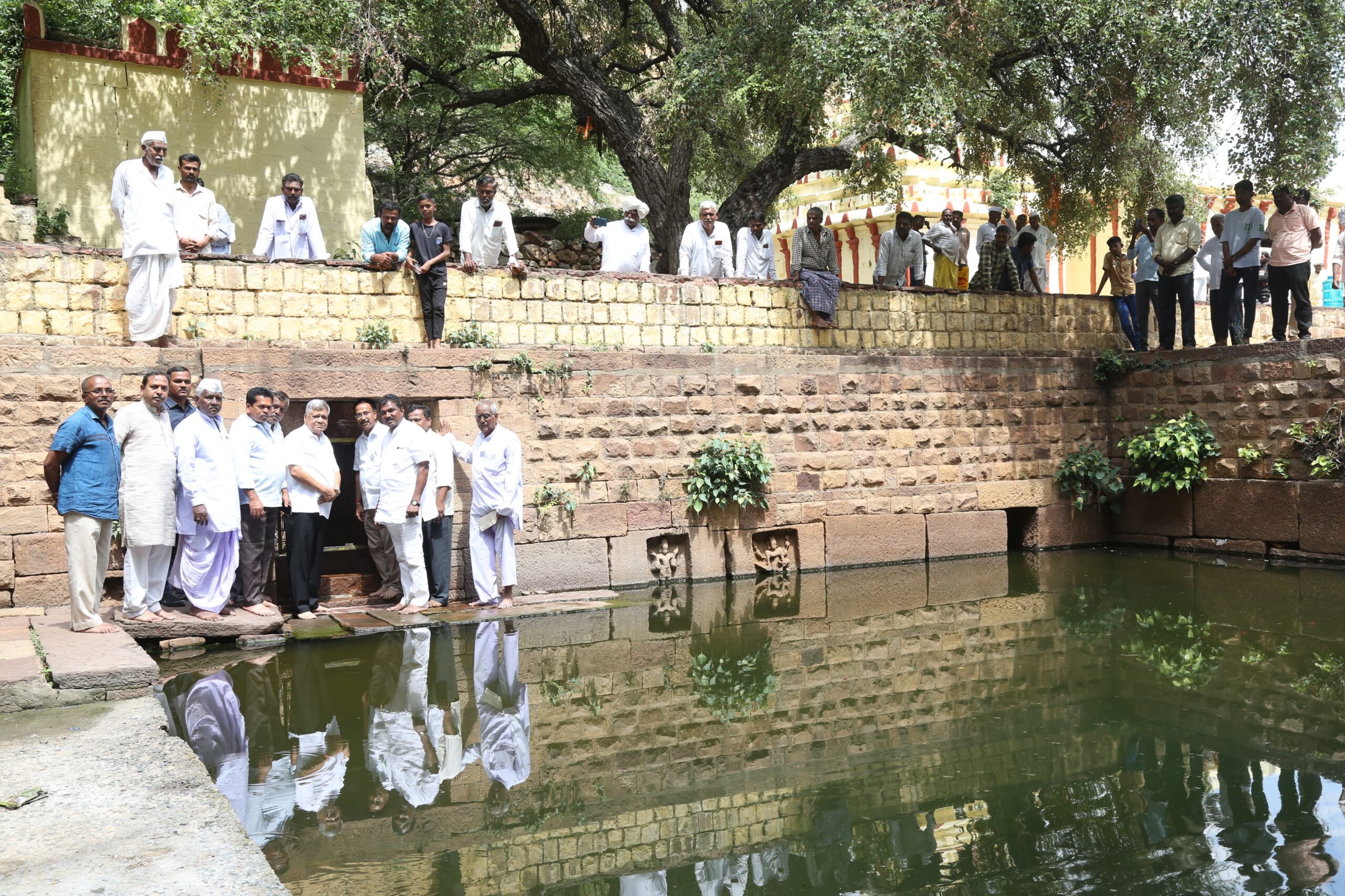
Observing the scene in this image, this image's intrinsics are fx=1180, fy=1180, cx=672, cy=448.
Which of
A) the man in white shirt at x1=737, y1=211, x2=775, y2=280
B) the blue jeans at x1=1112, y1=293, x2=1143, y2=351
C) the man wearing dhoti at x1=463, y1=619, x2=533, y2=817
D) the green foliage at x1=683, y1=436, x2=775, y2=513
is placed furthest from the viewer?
the blue jeans at x1=1112, y1=293, x2=1143, y2=351

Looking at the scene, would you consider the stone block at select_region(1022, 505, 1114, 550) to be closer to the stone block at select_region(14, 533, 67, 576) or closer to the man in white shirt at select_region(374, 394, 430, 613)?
the man in white shirt at select_region(374, 394, 430, 613)

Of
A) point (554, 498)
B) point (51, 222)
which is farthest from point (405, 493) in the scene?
point (51, 222)

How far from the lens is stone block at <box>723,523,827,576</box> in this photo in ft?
38.2

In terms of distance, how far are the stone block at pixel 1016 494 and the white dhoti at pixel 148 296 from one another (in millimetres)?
8346

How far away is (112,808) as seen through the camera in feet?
13.8

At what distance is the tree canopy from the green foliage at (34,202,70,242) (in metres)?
1.95

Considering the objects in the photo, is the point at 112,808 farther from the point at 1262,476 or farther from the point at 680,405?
the point at 1262,476

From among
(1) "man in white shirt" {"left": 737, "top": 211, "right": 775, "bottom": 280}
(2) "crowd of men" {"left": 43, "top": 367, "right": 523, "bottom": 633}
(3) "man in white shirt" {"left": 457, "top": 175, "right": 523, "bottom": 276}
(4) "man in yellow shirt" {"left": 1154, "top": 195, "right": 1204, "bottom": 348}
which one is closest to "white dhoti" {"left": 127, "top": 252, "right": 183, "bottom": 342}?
(2) "crowd of men" {"left": 43, "top": 367, "right": 523, "bottom": 633}

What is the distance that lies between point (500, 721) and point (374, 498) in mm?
3811

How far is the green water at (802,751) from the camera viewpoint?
431cm

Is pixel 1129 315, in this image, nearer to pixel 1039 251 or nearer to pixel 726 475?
pixel 1039 251

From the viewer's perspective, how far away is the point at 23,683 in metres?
5.71

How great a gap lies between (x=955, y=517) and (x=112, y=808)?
9.89 meters

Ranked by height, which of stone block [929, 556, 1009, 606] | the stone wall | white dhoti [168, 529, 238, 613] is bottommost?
stone block [929, 556, 1009, 606]
